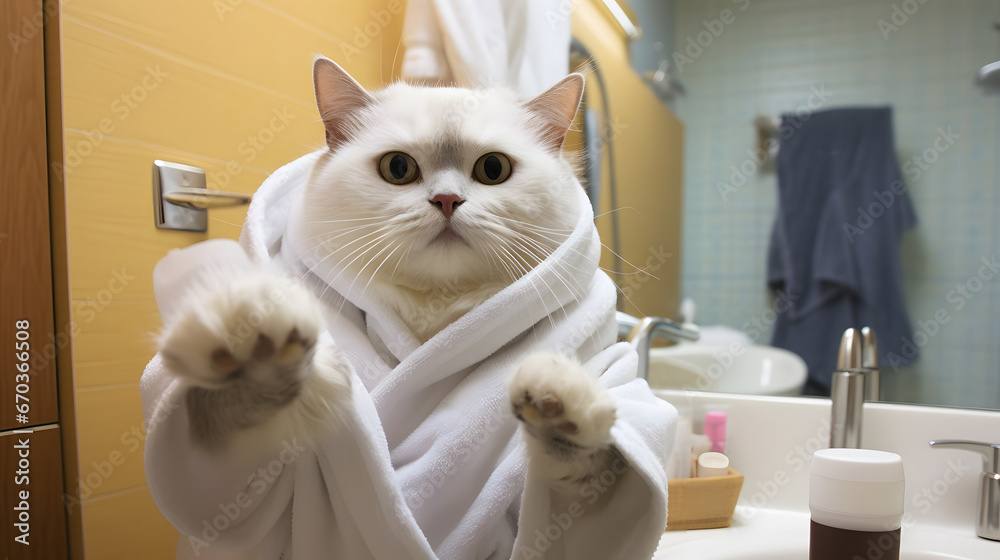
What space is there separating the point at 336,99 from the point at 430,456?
351 mm

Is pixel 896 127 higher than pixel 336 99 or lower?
higher

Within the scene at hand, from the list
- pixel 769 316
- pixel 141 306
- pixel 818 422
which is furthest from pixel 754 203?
pixel 141 306

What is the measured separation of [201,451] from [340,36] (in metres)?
1.10

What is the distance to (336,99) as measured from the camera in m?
0.57

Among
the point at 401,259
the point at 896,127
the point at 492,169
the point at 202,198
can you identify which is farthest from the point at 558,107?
the point at 896,127

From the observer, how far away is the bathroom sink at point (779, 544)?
0.81 metres

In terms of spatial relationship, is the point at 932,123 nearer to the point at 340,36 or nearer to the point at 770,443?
the point at 770,443

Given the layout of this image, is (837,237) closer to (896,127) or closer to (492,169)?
(896,127)

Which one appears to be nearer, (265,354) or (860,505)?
(265,354)

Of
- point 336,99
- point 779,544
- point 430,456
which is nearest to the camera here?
point 430,456

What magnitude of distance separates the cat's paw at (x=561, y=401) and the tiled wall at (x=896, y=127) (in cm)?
102

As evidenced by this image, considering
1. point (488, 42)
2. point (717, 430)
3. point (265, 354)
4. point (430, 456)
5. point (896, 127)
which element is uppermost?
point (488, 42)

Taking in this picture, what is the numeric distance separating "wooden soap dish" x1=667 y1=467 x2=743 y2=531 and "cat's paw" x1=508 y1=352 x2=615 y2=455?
23.8 inches

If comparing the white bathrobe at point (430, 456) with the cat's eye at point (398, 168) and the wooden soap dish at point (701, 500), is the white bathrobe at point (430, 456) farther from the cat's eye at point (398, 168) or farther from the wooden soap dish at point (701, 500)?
the wooden soap dish at point (701, 500)
